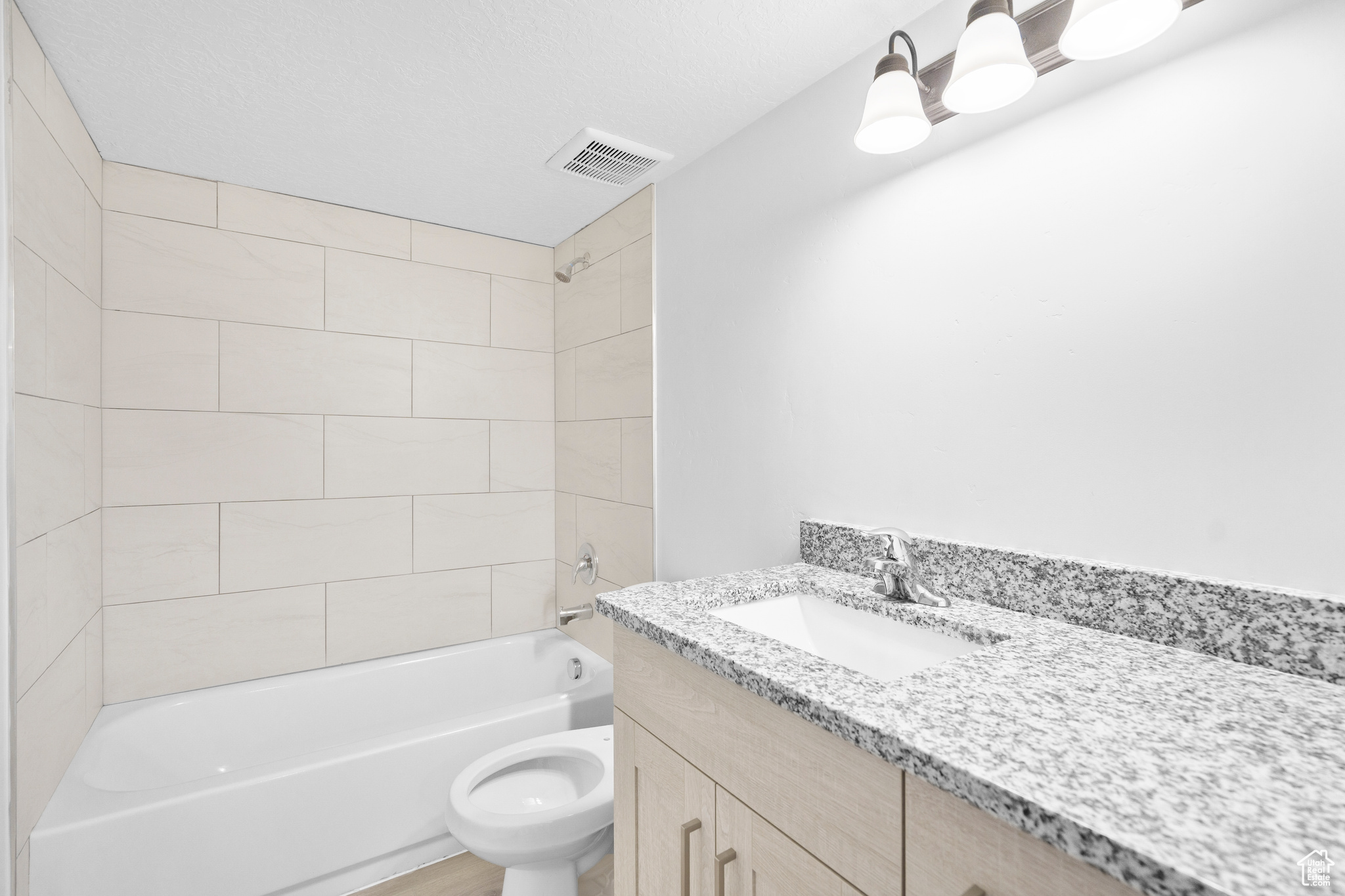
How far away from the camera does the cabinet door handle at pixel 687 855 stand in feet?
3.11

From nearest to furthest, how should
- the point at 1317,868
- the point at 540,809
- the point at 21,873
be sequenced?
the point at 1317,868
the point at 21,873
the point at 540,809

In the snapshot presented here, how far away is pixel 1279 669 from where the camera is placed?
0.79 meters

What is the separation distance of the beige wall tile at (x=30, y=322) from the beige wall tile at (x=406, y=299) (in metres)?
0.91

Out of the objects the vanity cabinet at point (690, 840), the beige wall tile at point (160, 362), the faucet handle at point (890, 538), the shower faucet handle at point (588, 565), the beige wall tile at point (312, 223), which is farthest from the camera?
the shower faucet handle at point (588, 565)

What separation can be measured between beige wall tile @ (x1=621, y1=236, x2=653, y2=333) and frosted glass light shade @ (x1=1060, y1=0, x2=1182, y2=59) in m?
1.42

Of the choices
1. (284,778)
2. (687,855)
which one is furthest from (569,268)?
(687,855)

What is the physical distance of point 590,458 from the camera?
254cm

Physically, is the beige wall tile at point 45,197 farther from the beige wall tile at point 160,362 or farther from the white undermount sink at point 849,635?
the white undermount sink at point 849,635

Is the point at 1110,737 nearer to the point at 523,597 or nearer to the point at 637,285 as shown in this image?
the point at 637,285

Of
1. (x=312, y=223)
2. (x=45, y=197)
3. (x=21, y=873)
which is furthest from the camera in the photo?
(x=312, y=223)

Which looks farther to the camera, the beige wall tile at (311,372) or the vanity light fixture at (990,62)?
the beige wall tile at (311,372)

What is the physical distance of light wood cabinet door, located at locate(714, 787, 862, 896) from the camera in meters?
0.75

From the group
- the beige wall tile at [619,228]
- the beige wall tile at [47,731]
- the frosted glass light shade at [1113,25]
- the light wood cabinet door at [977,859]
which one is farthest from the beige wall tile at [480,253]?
the light wood cabinet door at [977,859]

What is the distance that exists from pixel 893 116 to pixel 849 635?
975 millimetres
